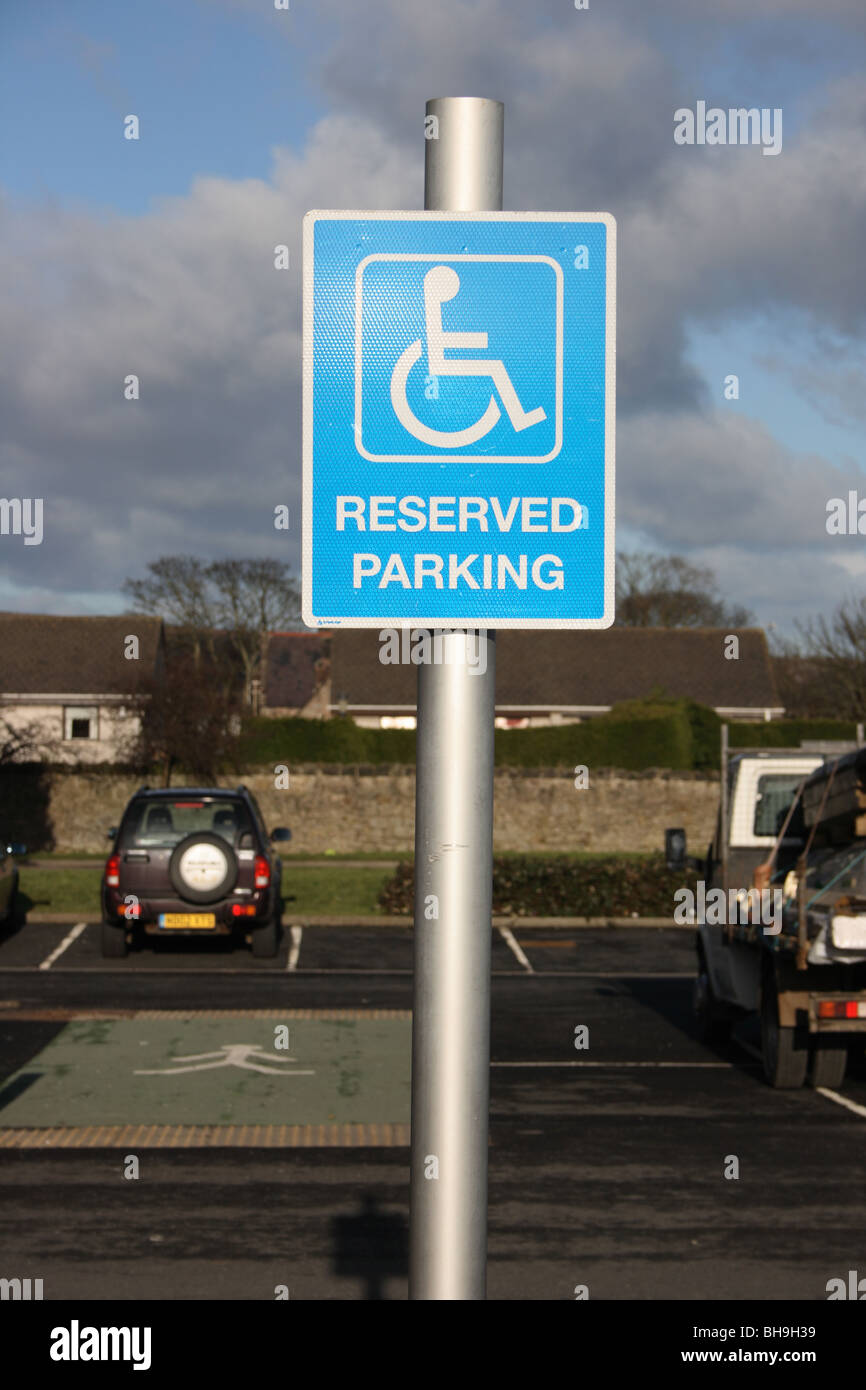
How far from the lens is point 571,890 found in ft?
79.0

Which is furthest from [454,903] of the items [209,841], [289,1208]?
[209,841]

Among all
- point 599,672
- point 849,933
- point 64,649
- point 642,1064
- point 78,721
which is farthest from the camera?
point 599,672

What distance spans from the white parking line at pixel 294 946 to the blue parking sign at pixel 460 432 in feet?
51.3

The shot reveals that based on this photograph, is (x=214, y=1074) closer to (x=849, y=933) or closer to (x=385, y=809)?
(x=849, y=933)

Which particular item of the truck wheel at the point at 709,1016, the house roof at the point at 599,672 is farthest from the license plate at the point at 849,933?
the house roof at the point at 599,672

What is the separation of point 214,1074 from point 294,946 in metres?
8.50

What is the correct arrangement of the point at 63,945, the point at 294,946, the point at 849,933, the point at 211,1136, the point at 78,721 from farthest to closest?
the point at 78,721 → the point at 294,946 → the point at 63,945 → the point at 849,933 → the point at 211,1136

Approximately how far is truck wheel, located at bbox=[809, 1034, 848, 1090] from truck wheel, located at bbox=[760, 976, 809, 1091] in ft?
0.25

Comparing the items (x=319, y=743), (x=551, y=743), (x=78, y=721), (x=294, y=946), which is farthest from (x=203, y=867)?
(x=78, y=721)

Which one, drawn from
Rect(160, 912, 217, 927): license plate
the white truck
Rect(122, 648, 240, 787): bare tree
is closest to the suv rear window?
Rect(160, 912, 217, 927): license plate

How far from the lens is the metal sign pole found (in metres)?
2.78

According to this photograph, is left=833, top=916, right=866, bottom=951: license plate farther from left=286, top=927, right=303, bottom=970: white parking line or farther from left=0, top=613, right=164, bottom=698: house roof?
left=0, top=613, right=164, bottom=698: house roof
